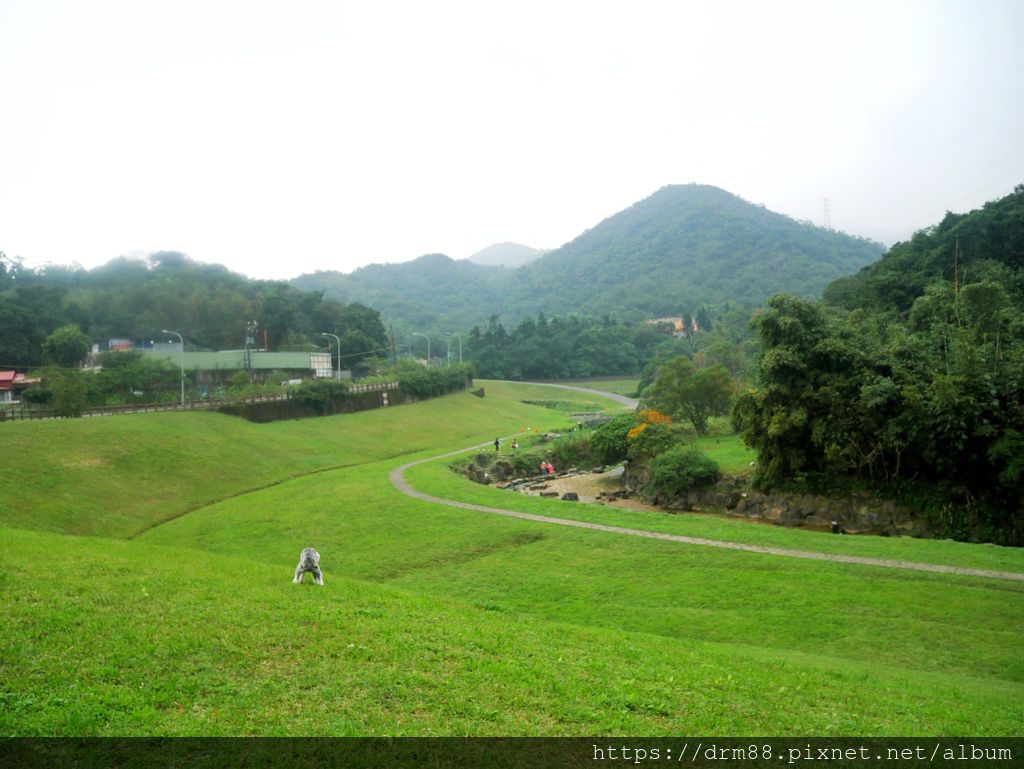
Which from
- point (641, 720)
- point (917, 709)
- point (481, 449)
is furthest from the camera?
point (481, 449)

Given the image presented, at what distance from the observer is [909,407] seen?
98.4 ft

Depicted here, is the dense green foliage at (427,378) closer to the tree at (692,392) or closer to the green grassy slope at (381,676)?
the tree at (692,392)

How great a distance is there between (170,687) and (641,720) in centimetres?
547

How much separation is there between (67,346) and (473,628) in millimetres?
56337

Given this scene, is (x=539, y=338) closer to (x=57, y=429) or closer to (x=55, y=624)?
(x=57, y=429)

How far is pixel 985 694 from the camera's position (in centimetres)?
1094

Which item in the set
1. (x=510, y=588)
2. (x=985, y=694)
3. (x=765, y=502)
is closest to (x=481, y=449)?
A: (x=765, y=502)

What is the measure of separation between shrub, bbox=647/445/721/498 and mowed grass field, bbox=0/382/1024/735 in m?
9.35

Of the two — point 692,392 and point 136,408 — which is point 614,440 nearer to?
point 692,392

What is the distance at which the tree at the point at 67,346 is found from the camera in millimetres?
55219

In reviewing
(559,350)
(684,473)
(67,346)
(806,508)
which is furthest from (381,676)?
(559,350)

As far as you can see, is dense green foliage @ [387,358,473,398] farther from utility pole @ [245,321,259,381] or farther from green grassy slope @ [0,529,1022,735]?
green grassy slope @ [0,529,1022,735]

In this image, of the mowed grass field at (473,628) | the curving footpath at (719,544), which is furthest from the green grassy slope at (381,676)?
the curving footpath at (719,544)

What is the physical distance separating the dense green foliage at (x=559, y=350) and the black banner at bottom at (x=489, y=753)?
11410 cm
